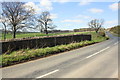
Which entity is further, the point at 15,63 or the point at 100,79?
the point at 15,63

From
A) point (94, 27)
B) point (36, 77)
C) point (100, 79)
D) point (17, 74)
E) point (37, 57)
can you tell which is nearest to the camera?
point (100, 79)

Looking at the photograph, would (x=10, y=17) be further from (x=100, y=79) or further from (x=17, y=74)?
(x=100, y=79)

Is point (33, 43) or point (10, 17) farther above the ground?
point (10, 17)

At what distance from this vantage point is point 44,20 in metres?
62.9

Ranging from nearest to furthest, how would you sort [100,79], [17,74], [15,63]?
1. [100,79]
2. [17,74]
3. [15,63]

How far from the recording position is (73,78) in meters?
7.36

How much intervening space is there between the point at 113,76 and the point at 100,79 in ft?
3.61

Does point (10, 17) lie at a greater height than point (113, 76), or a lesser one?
greater

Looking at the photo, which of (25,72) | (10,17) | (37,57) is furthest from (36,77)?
(10,17)

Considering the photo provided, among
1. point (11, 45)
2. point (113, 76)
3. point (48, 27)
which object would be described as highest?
point (48, 27)

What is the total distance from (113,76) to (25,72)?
5493 mm

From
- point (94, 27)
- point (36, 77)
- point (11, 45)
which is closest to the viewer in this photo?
point (36, 77)

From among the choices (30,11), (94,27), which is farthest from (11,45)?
(94,27)

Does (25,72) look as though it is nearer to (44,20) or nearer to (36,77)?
(36,77)
